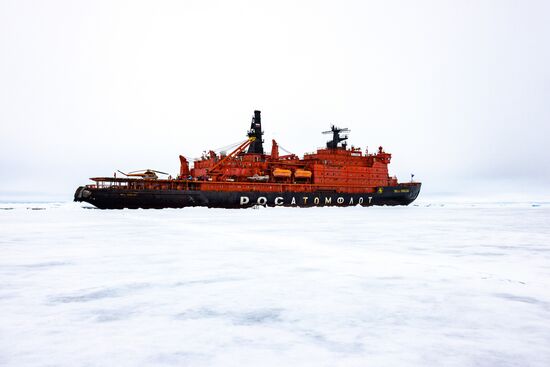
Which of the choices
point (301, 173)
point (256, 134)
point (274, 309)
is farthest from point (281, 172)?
point (274, 309)

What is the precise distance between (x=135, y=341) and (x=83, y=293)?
2.34m

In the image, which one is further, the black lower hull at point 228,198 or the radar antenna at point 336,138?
the radar antenna at point 336,138

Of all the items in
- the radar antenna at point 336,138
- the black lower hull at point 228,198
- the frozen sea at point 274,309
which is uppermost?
the radar antenna at point 336,138

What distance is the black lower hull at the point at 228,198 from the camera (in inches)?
1586

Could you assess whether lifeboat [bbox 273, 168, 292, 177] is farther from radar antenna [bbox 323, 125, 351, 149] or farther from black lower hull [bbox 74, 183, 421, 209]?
radar antenna [bbox 323, 125, 351, 149]

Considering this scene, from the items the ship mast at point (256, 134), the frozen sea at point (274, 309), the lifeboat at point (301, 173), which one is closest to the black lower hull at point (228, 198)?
the lifeboat at point (301, 173)

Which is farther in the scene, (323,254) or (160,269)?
(323,254)

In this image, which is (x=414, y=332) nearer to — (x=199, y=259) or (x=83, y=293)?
(x=83, y=293)

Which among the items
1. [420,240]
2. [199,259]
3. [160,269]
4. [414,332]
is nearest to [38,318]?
[160,269]

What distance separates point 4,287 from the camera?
598cm

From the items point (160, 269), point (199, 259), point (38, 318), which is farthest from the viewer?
point (199, 259)

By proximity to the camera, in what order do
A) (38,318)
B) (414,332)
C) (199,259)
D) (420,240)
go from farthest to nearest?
1. (420,240)
2. (199,259)
3. (38,318)
4. (414,332)

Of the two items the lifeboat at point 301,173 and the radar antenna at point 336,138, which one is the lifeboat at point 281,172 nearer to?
the lifeboat at point 301,173

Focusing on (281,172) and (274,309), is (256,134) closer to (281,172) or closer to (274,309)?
(281,172)
